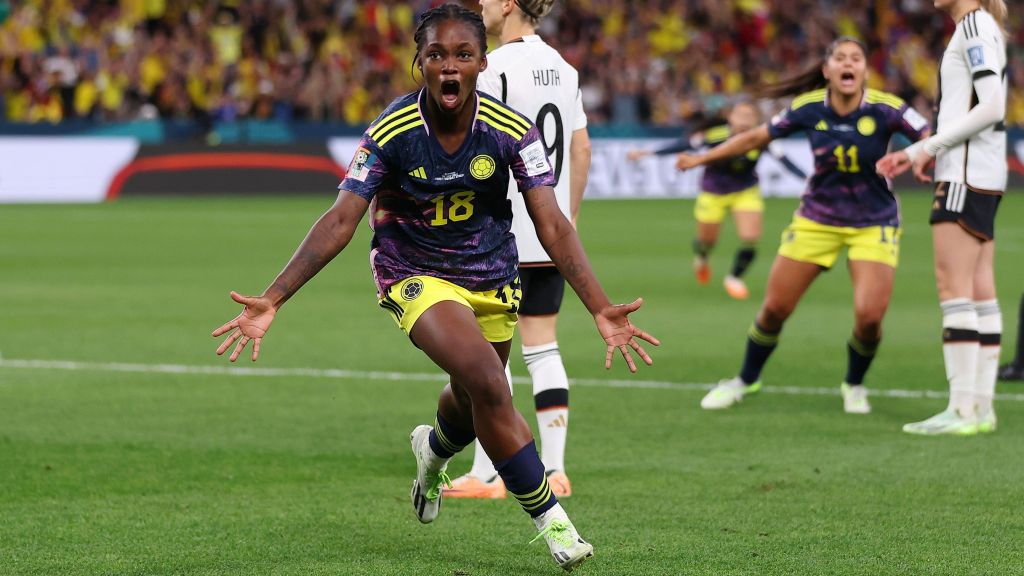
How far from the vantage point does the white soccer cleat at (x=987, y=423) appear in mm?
8062

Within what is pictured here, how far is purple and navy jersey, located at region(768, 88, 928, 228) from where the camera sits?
28.3ft

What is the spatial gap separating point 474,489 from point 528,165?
1.85m

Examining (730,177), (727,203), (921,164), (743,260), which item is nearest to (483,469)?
(921,164)

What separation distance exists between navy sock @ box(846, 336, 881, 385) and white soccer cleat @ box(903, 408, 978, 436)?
2.26ft

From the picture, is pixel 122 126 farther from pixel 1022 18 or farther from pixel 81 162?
pixel 1022 18

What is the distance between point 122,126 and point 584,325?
56.5 ft

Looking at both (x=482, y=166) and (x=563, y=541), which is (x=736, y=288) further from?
(x=563, y=541)

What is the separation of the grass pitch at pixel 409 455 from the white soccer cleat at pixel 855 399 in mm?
87

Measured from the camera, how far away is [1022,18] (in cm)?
4069

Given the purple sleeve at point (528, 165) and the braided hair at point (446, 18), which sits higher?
the braided hair at point (446, 18)

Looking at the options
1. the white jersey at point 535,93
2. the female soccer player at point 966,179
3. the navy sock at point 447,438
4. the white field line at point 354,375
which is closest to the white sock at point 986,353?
the female soccer player at point 966,179

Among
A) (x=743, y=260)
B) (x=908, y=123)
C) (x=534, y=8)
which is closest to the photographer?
(x=534, y=8)

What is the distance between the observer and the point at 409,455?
744cm

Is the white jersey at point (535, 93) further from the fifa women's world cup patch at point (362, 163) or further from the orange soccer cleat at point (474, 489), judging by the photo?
the fifa women's world cup patch at point (362, 163)
